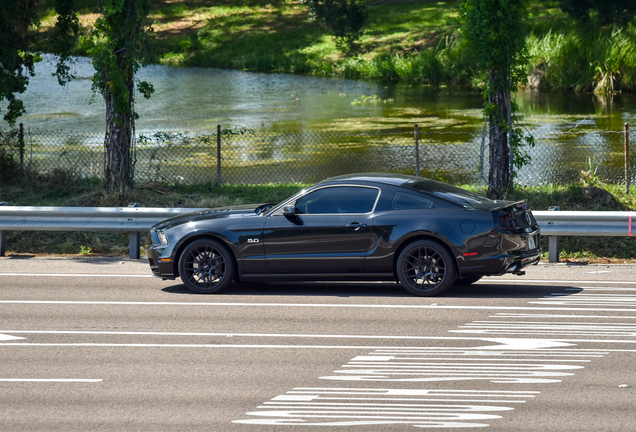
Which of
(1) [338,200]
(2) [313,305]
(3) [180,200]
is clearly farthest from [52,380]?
(3) [180,200]

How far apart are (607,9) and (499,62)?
26820mm

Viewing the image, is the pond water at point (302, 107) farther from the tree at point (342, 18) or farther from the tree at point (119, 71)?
the tree at point (119, 71)

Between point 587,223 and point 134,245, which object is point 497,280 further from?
point 134,245

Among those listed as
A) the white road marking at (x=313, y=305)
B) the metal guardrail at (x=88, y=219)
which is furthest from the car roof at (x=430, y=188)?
the metal guardrail at (x=88, y=219)

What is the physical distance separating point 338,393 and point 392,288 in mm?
4119

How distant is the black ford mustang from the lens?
9.57 meters

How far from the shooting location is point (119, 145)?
619 inches

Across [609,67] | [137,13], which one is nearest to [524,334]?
[137,13]

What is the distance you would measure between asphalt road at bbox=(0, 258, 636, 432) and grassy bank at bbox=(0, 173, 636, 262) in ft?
6.95

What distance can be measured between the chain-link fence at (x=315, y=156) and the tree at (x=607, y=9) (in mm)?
14983

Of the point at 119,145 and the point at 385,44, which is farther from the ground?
the point at 385,44

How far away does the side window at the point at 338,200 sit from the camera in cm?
1003

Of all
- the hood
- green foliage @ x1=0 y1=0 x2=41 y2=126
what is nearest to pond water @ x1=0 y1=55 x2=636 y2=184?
green foliage @ x1=0 y1=0 x2=41 y2=126

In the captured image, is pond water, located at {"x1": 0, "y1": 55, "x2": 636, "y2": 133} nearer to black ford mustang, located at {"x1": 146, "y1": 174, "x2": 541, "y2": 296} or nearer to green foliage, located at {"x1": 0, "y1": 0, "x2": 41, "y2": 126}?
green foliage, located at {"x1": 0, "y1": 0, "x2": 41, "y2": 126}
